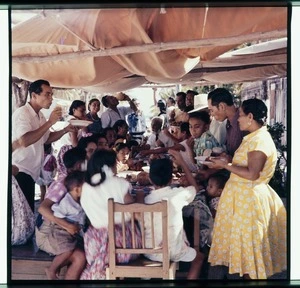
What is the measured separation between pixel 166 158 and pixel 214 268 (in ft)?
3.11

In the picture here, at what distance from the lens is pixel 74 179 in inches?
228

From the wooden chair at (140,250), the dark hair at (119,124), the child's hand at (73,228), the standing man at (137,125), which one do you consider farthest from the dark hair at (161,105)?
the child's hand at (73,228)

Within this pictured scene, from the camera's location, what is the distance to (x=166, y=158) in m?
5.78

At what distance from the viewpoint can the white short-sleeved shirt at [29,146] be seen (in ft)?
19.1

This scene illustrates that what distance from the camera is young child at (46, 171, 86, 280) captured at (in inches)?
228

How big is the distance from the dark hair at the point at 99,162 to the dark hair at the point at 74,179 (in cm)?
4

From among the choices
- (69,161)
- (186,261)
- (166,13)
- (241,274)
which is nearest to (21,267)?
(69,161)

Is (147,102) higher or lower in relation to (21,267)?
higher

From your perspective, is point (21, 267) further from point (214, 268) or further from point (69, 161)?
point (214, 268)

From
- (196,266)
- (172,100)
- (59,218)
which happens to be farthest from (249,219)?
(59,218)

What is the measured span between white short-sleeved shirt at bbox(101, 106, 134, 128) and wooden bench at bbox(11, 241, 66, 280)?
111cm

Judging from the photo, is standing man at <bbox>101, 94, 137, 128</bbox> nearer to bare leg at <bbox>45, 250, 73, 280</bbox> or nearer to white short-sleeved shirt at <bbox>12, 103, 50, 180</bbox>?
white short-sleeved shirt at <bbox>12, 103, 50, 180</bbox>

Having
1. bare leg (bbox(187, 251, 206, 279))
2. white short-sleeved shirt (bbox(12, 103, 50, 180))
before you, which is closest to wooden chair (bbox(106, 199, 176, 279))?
bare leg (bbox(187, 251, 206, 279))

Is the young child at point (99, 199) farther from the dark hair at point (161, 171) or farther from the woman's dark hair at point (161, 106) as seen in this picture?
the woman's dark hair at point (161, 106)
